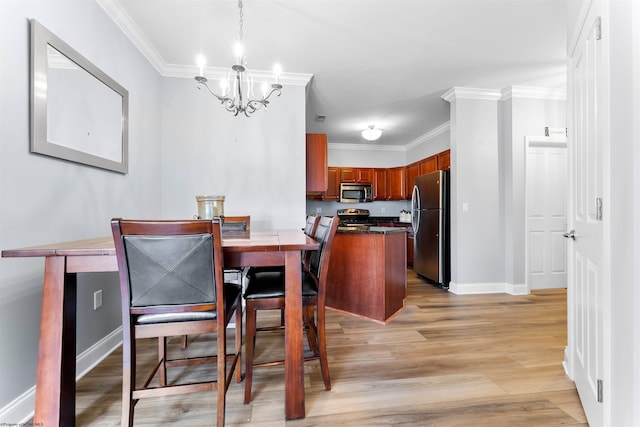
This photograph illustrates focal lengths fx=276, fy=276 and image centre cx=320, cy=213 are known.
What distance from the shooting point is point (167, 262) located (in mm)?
1140

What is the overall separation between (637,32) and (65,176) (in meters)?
2.68

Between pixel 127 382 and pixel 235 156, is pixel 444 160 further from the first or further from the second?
pixel 127 382

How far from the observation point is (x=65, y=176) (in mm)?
1649

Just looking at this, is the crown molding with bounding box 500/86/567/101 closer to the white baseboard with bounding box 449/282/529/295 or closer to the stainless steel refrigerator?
the stainless steel refrigerator

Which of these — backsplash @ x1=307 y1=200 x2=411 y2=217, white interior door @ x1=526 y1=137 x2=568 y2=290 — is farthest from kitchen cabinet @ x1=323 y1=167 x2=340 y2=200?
white interior door @ x1=526 y1=137 x2=568 y2=290

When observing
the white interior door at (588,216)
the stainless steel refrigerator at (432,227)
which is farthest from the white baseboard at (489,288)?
the white interior door at (588,216)

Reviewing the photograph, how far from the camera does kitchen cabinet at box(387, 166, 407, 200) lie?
5.95 meters

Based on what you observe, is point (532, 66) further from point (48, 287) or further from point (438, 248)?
point (48, 287)

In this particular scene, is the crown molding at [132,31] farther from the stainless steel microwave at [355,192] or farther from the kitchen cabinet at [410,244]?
the kitchen cabinet at [410,244]

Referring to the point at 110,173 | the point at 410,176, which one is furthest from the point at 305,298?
the point at 410,176

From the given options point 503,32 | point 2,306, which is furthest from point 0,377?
point 503,32

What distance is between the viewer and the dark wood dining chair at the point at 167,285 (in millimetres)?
1104

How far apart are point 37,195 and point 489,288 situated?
4.40m

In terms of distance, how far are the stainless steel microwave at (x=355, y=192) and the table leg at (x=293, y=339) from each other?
4542mm
